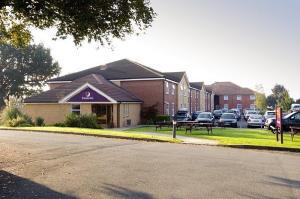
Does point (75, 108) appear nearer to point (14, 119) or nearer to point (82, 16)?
point (14, 119)

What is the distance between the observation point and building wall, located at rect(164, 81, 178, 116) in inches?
1873

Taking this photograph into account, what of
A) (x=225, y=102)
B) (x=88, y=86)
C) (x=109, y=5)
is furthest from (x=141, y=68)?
(x=225, y=102)

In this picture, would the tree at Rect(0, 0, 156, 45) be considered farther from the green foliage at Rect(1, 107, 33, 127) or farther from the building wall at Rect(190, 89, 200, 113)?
the building wall at Rect(190, 89, 200, 113)

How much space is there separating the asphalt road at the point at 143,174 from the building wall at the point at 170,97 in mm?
31782

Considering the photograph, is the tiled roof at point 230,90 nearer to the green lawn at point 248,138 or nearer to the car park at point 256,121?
the car park at point 256,121

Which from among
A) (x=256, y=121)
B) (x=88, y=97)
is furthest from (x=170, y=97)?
(x=88, y=97)

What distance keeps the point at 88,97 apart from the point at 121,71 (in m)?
10.5

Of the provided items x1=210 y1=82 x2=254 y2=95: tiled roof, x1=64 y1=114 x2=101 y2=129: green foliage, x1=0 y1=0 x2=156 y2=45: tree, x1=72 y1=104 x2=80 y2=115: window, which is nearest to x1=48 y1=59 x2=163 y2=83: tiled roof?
x1=72 y1=104 x2=80 y2=115: window

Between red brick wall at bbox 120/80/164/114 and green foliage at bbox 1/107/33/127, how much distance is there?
1468cm

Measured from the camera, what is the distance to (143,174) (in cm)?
1048

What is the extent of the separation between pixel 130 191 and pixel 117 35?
9.54 metres

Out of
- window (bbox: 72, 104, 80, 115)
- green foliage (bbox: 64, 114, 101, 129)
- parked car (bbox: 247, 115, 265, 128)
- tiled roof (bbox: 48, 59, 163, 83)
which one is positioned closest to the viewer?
green foliage (bbox: 64, 114, 101, 129)

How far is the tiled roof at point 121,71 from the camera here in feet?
154

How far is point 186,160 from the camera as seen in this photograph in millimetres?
13195
